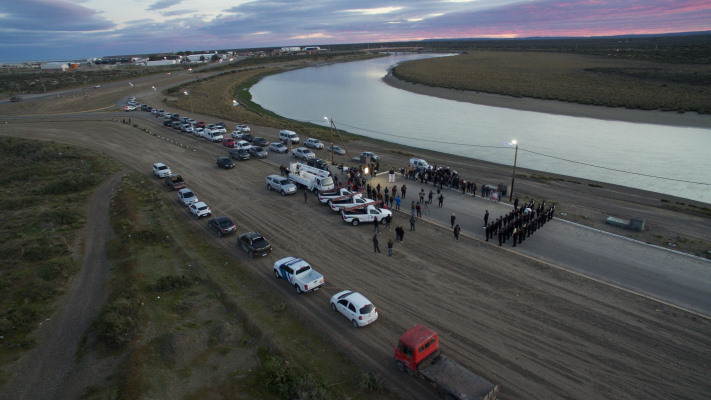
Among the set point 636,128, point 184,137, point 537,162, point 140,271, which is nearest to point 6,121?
point 184,137

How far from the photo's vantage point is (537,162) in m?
43.8

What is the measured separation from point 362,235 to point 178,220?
12.6 m

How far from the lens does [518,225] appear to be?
862 inches

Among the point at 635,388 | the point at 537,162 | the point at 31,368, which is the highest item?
the point at 31,368

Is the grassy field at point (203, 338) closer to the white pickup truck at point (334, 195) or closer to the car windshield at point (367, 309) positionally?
the car windshield at point (367, 309)

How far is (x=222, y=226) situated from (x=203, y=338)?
9.86 m

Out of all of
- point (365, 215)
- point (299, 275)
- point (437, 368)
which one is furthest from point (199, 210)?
point (437, 368)

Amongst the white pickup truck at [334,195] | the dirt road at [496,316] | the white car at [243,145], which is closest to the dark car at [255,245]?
the dirt road at [496,316]

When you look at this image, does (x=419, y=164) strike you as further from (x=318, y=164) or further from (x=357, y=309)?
(x=357, y=309)

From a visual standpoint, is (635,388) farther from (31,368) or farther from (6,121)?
(6,121)

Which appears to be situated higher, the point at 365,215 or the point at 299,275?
the point at 299,275

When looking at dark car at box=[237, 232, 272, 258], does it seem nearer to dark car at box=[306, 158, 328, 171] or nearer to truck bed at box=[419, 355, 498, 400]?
truck bed at box=[419, 355, 498, 400]

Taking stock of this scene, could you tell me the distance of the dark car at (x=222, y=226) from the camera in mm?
23277

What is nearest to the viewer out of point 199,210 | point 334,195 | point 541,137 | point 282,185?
point 199,210
